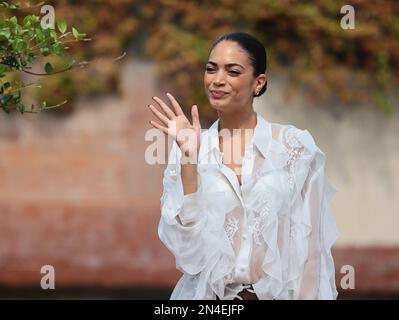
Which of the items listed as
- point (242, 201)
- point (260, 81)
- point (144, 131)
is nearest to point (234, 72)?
point (260, 81)

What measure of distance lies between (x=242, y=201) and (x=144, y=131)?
447 centimetres

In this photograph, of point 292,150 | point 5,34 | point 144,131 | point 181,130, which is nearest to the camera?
point 5,34

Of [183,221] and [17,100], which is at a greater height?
[17,100]

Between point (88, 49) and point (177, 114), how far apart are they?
4649 millimetres

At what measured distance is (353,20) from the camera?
772 centimetres

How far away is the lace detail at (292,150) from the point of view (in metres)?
3.31

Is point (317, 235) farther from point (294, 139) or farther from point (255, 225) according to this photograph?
point (294, 139)

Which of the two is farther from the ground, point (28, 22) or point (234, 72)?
point (28, 22)

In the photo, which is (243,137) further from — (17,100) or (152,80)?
(152,80)

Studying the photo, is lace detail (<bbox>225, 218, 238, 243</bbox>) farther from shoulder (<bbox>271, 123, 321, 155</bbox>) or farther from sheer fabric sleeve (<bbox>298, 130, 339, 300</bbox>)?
shoulder (<bbox>271, 123, 321, 155</bbox>)

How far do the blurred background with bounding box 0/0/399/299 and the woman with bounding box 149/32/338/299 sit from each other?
419 cm

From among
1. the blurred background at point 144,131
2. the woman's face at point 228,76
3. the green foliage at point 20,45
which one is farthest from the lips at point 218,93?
the blurred background at point 144,131

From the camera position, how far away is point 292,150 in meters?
3.37

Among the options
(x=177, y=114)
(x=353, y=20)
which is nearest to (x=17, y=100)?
(x=177, y=114)
